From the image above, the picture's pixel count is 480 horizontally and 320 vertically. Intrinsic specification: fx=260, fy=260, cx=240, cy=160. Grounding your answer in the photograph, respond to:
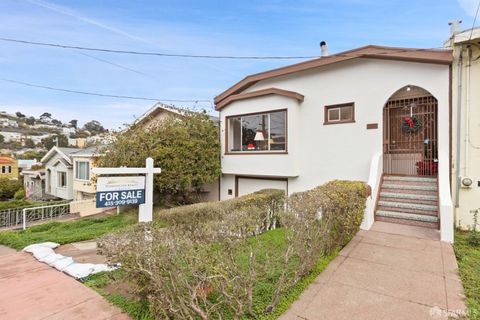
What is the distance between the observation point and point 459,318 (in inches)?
126

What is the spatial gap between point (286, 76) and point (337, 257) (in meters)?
7.86

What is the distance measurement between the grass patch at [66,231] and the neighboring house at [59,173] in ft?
44.3

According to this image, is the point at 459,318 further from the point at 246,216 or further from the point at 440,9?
the point at 440,9

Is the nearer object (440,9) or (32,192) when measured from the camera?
(440,9)

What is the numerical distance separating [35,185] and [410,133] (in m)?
35.4

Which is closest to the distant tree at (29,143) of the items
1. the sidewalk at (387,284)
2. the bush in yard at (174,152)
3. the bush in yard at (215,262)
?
the bush in yard at (174,152)

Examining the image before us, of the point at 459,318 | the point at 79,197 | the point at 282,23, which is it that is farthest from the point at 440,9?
the point at 79,197

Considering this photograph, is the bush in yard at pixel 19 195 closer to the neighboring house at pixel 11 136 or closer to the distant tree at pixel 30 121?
the neighboring house at pixel 11 136

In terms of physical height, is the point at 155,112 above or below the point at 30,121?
below

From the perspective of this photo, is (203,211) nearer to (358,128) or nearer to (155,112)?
(358,128)

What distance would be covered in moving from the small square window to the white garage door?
10.1 feet

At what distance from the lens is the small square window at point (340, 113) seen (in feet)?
30.4

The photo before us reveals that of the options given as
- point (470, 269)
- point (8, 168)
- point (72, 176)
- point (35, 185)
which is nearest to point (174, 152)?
point (470, 269)

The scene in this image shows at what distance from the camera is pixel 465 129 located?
7371 mm
